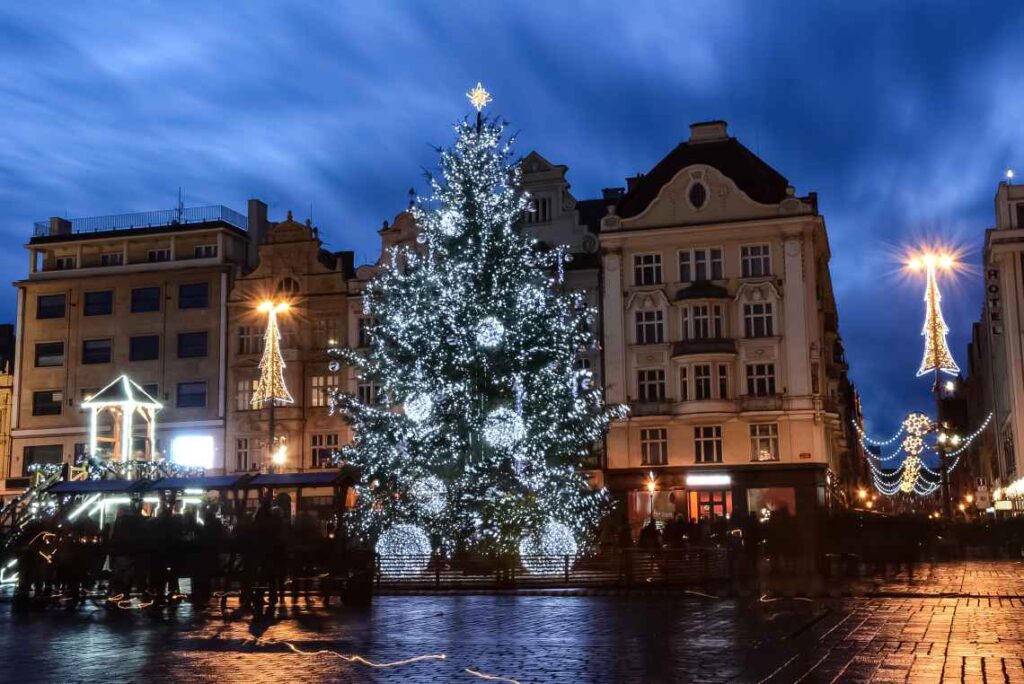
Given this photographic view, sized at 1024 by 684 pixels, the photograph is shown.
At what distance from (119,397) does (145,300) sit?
Result: 1997 cm

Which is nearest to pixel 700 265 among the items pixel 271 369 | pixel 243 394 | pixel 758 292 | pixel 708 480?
pixel 758 292

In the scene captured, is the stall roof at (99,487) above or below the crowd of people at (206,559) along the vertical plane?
above

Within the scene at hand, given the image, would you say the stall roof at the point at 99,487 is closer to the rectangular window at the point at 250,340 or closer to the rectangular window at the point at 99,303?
the rectangular window at the point at 250,340

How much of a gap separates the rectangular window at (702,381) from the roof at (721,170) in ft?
24.7

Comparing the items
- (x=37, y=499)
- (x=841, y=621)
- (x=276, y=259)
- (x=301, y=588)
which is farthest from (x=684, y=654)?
(x=276, y=259)

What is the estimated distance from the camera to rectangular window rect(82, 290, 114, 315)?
201ft

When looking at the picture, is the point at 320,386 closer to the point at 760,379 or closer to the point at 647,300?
the point at 647,300

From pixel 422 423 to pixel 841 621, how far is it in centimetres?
1845

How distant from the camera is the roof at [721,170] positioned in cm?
5378

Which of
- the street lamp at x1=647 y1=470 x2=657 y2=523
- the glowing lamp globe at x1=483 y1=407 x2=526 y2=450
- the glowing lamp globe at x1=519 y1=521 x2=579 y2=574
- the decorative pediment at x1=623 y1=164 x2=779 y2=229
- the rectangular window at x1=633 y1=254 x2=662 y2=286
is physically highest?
the decorative pediment at x1=623 y1=164 x2=779 y2=229

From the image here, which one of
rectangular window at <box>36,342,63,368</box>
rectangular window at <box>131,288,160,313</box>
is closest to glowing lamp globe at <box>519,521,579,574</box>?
rectangular window at <box>131,288,160,313</box>

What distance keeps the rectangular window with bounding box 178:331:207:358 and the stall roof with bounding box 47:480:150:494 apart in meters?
30.9

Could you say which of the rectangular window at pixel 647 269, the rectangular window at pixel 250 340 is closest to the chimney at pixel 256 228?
the rectangular window at pixel 250 340

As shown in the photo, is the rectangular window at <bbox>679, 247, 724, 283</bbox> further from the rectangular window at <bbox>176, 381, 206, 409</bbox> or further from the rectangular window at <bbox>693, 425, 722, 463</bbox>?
the rectangular window at <bbox>176, 381, 206, 409</bbox>
